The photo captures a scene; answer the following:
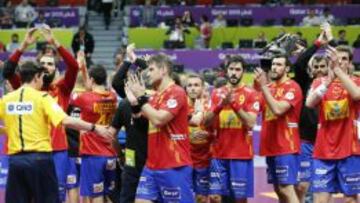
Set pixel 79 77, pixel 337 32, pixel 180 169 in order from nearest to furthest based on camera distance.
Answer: pixel 180 169 → pixel 79 77 → pixel 337 32

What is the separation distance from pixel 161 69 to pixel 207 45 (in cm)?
1776

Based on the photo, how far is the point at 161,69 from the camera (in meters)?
8.77

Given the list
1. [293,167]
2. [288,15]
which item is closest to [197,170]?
[293,167]

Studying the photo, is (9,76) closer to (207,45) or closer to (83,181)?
(83,181)

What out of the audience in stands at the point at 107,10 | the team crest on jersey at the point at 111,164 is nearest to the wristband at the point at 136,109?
the team crest on jersey at the point at 111,164

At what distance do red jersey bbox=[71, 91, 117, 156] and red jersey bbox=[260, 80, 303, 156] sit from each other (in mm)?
1919

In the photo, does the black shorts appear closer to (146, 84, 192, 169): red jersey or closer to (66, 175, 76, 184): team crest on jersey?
(146, 84, 192, 169): red jersey

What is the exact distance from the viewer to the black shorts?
866 cm

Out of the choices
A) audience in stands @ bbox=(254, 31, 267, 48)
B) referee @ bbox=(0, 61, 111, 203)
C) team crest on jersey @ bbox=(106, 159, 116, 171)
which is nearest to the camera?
referee @ bbox=(0, 61, 111, 203)

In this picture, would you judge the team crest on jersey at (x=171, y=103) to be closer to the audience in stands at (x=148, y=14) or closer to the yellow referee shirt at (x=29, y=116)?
the yellow referee shirt at (x=29, y=116)

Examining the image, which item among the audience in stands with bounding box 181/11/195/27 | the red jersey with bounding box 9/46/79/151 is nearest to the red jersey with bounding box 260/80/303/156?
the red jersey with bounding box 9/46/79/151

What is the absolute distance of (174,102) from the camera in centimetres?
862

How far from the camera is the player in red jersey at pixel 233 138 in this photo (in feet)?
32.2

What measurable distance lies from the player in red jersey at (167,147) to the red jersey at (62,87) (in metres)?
1.49
